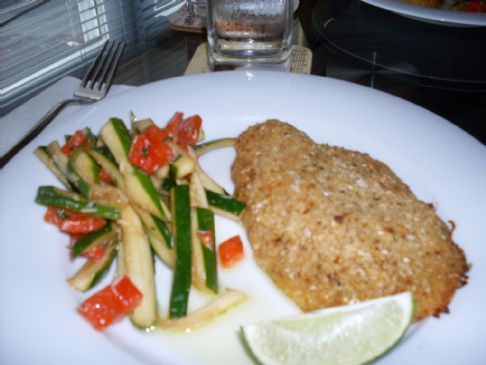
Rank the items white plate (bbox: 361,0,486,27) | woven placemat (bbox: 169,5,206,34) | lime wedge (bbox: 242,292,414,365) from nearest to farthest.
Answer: lime wedge (bbox: 242,292,414,365) < white plate (bbox: 361,0,486,27) < woven placemat (bbox: 169,5,206,34)

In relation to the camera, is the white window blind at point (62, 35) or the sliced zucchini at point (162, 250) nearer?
the sliced zucchini at point (162, 250)

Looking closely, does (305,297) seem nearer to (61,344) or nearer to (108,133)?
(61,344)

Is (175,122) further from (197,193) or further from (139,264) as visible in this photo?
(139,264)

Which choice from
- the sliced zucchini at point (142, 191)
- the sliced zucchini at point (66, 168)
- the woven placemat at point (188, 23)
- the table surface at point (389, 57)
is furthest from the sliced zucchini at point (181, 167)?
the woven placemat at point (188, 23)

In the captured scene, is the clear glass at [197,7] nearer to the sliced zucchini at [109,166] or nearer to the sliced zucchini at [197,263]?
the sliced zucchini at [109,166]

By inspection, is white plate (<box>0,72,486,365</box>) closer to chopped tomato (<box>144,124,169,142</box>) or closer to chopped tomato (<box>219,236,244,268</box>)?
chopped tomato (<box>219,236,244,268</box>)

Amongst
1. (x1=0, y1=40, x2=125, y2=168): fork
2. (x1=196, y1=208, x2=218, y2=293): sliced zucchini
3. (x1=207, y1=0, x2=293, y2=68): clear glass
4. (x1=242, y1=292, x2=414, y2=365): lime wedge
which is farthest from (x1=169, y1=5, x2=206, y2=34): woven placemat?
(x1=242, y1=292, x2=414, y2=365): lime wedge

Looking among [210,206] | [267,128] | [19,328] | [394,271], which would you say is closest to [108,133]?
[210,206]
